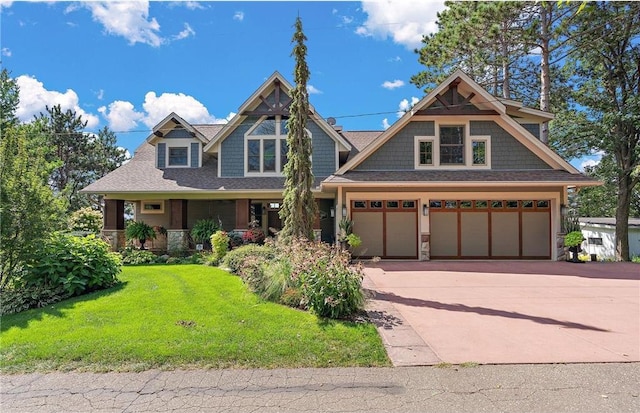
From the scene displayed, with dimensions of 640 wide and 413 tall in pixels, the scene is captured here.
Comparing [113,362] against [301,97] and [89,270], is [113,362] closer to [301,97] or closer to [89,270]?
[89,270]

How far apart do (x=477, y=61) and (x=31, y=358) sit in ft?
66.9

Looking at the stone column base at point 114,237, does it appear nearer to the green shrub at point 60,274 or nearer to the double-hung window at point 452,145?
the green shrub at point 60,274

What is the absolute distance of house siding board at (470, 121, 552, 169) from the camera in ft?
44.9

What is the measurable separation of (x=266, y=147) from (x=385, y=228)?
637cm

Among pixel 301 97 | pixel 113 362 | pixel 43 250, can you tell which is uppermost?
pixel 301 97

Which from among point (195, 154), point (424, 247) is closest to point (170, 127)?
point (195, 154)

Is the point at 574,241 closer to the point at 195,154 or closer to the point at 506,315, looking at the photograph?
the point at 506,315

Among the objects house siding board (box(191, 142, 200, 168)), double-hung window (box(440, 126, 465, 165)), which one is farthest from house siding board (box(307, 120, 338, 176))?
house siding board (box(191, 142, 200, 168))

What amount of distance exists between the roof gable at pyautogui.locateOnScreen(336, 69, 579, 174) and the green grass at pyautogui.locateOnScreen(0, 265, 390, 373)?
27.7ft

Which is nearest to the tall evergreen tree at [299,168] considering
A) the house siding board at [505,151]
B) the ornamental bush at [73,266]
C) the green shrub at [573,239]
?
the ornamental bush at [73,266]

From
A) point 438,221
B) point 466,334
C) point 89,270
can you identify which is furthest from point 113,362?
point 438,221

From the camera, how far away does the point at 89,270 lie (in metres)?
7.70

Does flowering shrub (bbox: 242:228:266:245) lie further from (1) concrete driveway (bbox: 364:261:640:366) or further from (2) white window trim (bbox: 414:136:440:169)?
(2) white window trim (bbox: 414:136:440:169)

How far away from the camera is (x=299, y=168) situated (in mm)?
9203
